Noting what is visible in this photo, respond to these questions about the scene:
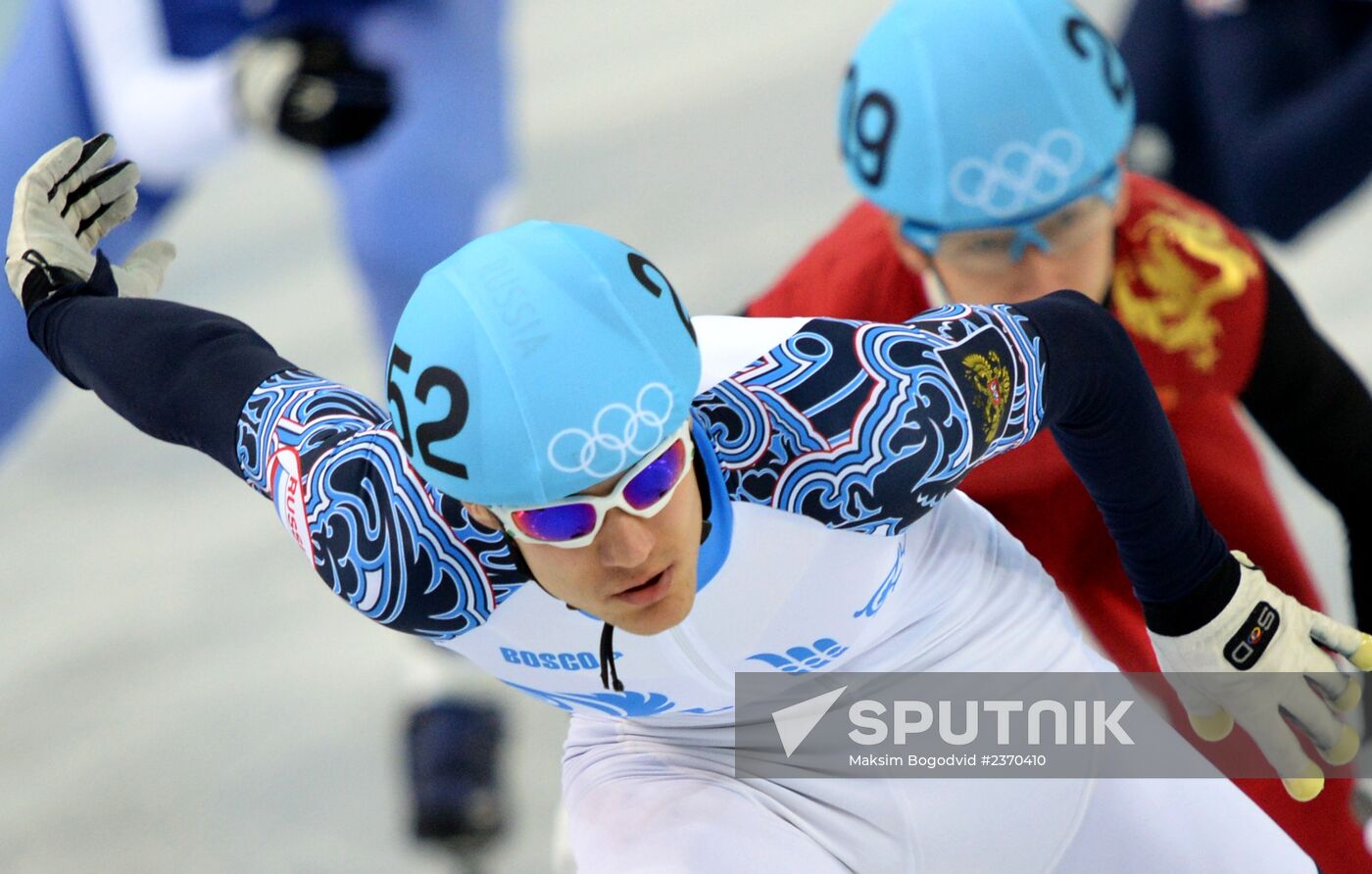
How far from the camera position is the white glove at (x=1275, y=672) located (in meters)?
1.52

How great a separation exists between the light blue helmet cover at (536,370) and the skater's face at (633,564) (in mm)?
56

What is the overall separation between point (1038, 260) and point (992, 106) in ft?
0.55

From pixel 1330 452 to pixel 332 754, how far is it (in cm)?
169

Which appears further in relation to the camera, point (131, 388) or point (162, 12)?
point (162, 12)

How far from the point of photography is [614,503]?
128 centimetres

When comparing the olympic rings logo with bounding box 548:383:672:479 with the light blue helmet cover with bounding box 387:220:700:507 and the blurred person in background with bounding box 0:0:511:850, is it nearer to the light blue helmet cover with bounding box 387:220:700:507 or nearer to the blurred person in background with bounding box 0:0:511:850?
the light blue helmet cover with bounding box 387:220:700:507

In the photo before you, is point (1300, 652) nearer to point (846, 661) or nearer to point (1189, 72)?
point (846, 661)

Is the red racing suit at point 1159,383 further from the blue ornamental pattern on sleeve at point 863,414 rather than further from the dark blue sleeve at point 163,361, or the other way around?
the dark blue sleeve at point 163,361

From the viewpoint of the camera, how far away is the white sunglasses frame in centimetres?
127

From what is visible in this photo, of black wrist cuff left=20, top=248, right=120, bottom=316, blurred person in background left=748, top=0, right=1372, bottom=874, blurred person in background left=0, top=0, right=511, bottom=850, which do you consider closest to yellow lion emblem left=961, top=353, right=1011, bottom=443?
blurred person in background left=748, top=0, right=1372, bottom=874

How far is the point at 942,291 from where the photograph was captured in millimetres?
1998

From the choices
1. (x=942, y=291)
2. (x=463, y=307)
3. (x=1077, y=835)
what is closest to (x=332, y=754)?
(x=942, y=291)

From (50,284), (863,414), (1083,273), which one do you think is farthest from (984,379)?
(50,284)

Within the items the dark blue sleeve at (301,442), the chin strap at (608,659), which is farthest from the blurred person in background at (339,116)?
the chin strap at (608,659)
